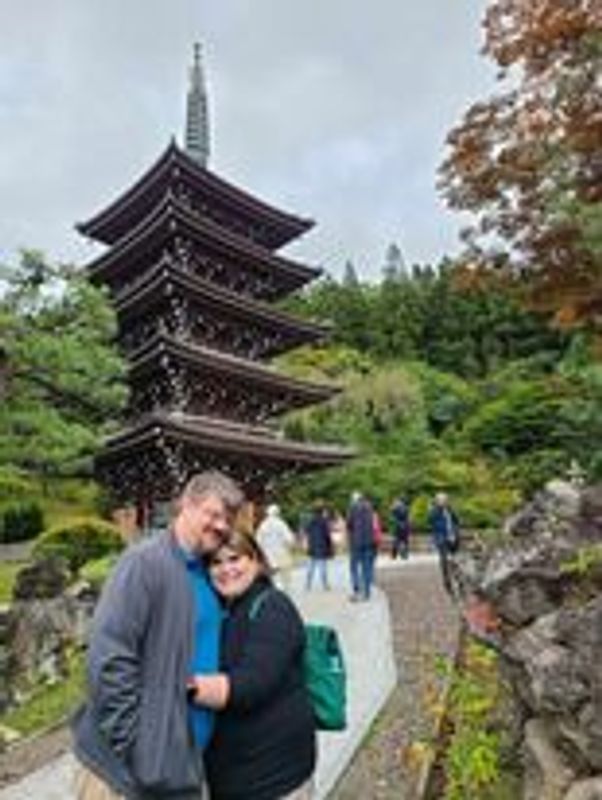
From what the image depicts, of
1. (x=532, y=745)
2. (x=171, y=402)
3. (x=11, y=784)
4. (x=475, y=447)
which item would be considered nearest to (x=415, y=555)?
(x=171, y=402)

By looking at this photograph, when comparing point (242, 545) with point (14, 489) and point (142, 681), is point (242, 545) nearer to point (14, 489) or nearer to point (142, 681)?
point (142, 681)

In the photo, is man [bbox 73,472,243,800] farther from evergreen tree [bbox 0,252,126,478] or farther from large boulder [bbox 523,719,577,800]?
evergreen tree [bbox 0,252,126,478]

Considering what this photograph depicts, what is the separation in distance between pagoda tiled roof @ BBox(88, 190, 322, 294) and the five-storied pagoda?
0.05 meters

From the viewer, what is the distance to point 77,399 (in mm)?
22812

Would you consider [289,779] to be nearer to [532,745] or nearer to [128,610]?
[128,610]

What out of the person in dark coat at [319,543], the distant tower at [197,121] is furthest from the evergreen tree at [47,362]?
the distant tower at [197,121]

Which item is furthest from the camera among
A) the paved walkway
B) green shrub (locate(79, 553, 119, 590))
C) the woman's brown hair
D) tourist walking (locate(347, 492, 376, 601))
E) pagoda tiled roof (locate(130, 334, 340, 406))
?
pagoda tiled roof (locate(130, 334, 340, 406))

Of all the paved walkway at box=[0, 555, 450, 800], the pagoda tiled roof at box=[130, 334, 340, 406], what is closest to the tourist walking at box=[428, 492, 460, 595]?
the paved walkway at box=[0, 555, 450, 800]

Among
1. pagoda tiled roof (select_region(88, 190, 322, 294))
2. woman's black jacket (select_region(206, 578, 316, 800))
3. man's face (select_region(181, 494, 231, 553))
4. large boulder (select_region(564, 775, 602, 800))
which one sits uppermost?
pagoda tiled roof (select_region(88, 190, 322, 294))

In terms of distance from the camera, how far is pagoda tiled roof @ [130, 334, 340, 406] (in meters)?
29.1

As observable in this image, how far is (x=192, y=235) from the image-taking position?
32.5 meters

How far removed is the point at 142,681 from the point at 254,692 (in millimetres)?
355

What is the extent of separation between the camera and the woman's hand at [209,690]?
326 centimetres

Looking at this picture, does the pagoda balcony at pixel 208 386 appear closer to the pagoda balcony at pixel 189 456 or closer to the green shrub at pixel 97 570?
the pagoda balcony at pixel 189 456
